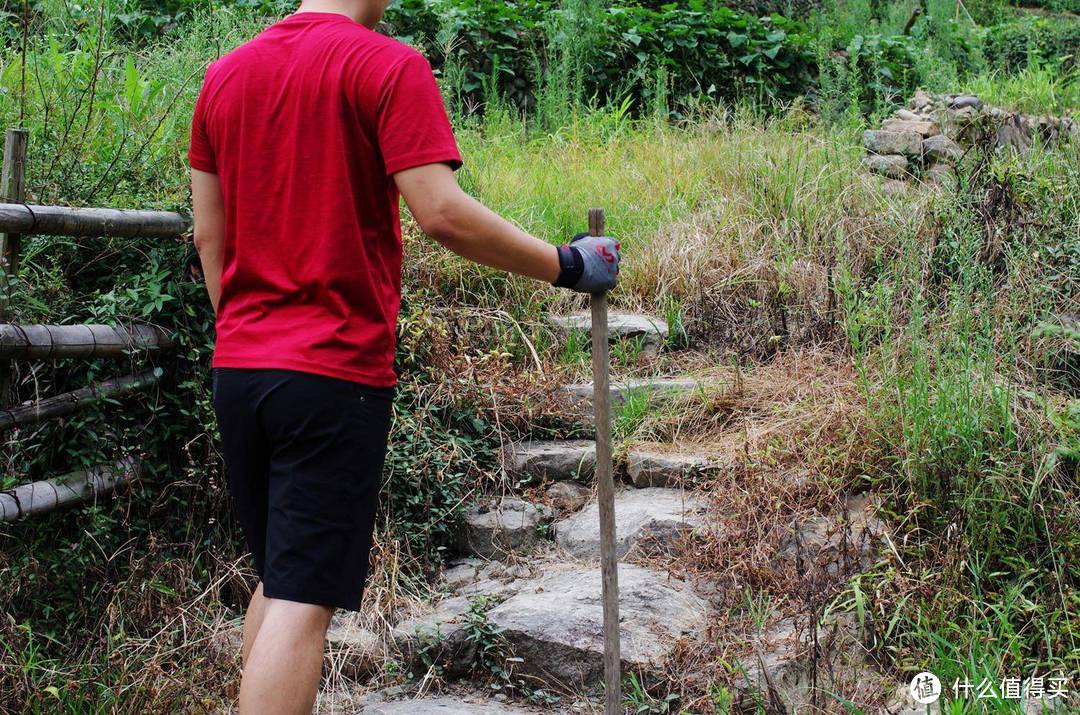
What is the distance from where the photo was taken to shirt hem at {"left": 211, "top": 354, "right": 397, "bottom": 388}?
2.04 meters

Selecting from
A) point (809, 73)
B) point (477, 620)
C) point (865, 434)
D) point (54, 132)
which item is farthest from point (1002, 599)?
point (809, 73)

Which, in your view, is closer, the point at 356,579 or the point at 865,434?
the point at 356,579

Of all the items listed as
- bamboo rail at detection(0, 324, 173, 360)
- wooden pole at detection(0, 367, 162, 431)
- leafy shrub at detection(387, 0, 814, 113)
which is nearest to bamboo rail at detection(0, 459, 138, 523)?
wooden pole at detection(0, 367, 162, 431)

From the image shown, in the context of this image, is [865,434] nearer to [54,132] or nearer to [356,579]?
[356,579]

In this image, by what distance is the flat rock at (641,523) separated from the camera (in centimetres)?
368

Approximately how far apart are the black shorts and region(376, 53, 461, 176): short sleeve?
46 centimetres

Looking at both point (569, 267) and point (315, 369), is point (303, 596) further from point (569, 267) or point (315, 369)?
point (569, 267)

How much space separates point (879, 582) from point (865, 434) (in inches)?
26.0

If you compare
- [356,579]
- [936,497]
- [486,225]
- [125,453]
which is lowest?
[936,497]

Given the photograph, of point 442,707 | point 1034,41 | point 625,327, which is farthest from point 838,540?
point 1034,41

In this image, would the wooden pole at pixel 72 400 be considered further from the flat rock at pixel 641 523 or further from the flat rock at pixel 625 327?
the flat rock at pixel 625 327

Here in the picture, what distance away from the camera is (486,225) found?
210 cm

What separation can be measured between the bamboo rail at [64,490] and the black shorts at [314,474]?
3.92 ft

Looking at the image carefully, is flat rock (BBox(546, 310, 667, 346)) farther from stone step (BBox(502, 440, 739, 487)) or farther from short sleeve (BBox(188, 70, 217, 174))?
short sleeve (BBox(188, 70, 217, 174))
